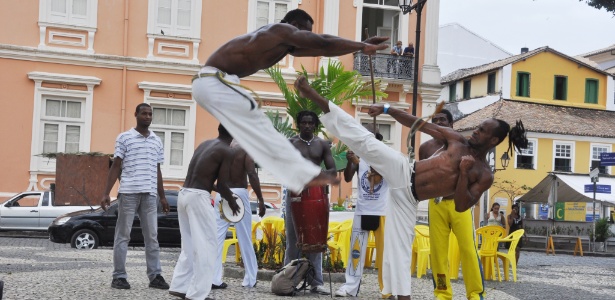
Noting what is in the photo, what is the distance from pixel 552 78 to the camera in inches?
1891

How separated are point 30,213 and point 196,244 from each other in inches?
631

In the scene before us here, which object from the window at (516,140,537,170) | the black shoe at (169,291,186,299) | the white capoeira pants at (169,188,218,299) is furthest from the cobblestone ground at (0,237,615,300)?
the window at (516,140,537,170)

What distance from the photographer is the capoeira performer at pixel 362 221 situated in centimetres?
978

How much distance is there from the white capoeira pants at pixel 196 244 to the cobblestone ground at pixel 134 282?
72 centimetres

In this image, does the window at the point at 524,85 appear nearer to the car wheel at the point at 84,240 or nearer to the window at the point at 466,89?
the window at the point at 466,89

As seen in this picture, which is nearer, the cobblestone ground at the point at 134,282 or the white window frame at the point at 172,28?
the cobblestone ground at the point at 134,282

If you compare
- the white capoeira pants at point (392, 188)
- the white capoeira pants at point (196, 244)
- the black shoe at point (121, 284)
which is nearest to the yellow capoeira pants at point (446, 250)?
the white capoeira pants at point (392, 188)

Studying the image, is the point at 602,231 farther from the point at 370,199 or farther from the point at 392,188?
the point at 392,188

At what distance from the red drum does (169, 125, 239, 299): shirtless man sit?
986 millimetres

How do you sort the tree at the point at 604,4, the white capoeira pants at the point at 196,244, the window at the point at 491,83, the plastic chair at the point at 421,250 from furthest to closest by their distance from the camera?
the window at the point at 491,83
the tree at the point at 604,4
the plastic chair at the point at 421,250
the white capoeira pants at the point at 196,244

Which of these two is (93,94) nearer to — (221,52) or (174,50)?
(174,50)

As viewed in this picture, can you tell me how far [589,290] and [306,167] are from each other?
26.0ft

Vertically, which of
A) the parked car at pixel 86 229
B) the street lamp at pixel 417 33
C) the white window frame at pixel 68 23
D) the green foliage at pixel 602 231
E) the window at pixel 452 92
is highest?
the window at pixel 452 92

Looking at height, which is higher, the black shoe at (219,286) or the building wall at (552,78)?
the building wall at (552,78)
